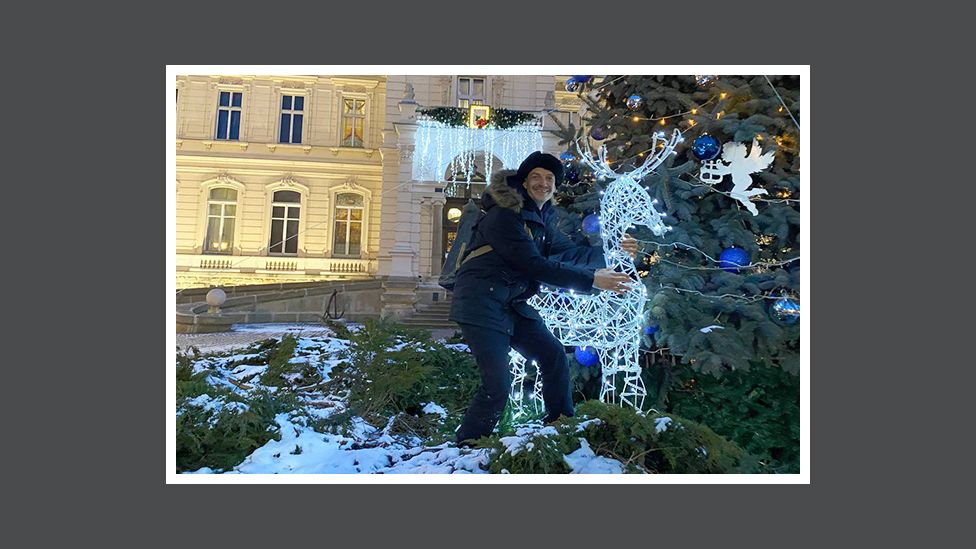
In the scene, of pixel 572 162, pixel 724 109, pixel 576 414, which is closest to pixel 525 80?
pixel 572 162

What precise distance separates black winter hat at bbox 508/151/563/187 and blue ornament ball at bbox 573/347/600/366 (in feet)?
4.18

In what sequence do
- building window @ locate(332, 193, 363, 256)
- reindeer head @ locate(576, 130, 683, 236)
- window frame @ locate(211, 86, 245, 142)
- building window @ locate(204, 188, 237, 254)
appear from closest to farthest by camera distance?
reindeer head @ locate(576, 130, 683, 236), building window @ locate(204, 188, 237, 254), window frame @ locate(211, 86, 245, 142), building window @ locate(332, 193, 363, 256)

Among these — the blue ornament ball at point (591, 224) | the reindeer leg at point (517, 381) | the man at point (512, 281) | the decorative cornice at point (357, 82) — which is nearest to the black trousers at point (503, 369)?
the man at point (512, 281)

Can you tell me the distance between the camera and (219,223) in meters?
4.59

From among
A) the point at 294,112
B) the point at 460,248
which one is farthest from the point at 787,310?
the point at 294,112

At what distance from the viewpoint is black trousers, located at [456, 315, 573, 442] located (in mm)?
2943

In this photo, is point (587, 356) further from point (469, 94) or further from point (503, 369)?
point (469, 94)

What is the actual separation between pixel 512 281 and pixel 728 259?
5.59 ft

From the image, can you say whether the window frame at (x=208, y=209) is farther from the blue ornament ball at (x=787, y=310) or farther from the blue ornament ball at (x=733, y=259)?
the blue ornament ball at (x=787, y=310)

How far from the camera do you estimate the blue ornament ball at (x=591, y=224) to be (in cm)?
371

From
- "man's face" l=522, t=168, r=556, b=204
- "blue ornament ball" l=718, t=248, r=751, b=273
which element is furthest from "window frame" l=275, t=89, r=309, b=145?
"blue ornament ball" l=718, t=248, r=751, b=273

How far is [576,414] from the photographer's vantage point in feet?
10.5

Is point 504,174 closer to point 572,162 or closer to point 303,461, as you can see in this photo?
point 572,162

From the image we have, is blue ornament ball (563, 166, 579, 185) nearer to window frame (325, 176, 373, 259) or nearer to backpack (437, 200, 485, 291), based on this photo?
backpack (437, 200, 485, 291)
